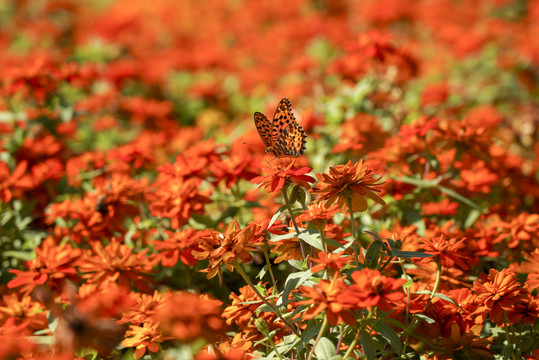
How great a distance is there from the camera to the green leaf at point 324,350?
3.27 feet

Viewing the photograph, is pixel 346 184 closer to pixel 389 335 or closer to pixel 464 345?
pixel 389 335

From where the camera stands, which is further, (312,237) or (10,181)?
(10,181)

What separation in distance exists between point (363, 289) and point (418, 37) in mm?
4844

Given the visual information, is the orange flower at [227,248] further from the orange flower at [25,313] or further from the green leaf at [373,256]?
the orange flower at [25,313]

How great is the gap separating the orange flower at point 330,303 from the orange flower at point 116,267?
68 cm

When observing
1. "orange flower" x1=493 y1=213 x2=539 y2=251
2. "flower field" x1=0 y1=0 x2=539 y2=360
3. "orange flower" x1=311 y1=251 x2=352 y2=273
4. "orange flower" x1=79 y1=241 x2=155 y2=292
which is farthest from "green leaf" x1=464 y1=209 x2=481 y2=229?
"orange flower" x1=79 y1=241 x2=155 y2=292

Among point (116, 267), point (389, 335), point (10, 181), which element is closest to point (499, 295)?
point (389, 335)

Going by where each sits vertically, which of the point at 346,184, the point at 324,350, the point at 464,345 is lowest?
Result: the point at 464,345

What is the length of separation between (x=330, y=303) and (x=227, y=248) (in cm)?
28

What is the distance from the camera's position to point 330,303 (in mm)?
890

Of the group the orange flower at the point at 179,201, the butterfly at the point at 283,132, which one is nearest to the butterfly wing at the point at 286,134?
the butterfly at the point at 283,132

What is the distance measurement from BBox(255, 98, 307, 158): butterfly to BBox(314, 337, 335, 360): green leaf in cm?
70

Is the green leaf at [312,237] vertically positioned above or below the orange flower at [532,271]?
above

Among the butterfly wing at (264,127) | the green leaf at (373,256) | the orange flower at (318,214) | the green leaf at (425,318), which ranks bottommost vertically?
the green leaf at (425,318)
